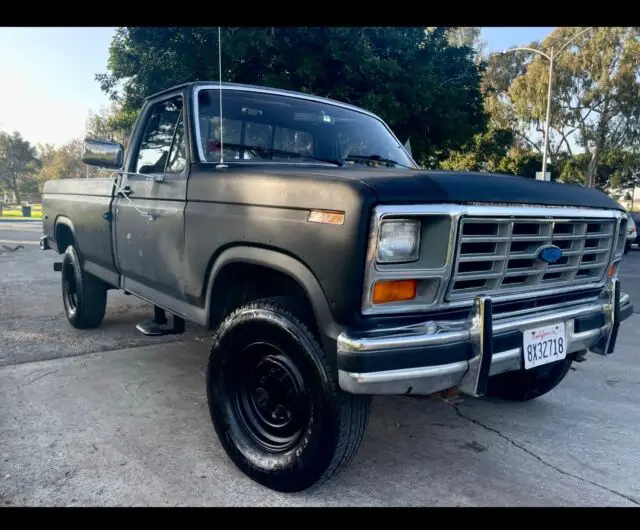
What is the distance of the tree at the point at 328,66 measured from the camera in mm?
11492

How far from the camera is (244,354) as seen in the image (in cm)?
265

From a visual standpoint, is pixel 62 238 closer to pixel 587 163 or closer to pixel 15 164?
pixel 587 163

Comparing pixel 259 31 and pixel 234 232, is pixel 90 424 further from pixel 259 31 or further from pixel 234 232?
pixel 259 31

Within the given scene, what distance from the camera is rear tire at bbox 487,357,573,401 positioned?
353 centimetres

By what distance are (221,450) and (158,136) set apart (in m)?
2.19

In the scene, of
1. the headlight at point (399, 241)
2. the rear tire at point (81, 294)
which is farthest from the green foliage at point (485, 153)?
the headlight at point (399, 241)

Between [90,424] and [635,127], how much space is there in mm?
31217

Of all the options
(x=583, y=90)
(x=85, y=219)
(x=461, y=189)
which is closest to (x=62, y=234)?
(x=85, y=219)

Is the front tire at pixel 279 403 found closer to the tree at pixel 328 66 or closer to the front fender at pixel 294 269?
the front fender at pixel 294 269

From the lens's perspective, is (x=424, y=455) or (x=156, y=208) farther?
(x=156, y=208)

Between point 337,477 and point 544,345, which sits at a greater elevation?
point 544,345

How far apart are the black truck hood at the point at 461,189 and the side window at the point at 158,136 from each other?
5.45 feet

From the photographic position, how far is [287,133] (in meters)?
3.54

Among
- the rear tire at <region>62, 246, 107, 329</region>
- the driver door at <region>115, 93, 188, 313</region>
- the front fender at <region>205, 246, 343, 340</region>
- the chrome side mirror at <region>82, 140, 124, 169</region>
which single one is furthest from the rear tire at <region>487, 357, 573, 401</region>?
the rear tire at <region>62, 246, 107, 329</region>
